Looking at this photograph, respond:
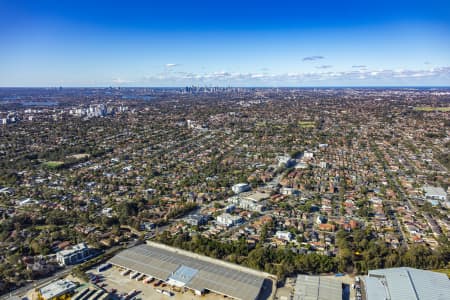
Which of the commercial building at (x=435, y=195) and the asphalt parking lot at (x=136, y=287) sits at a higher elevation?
the commercial building at (x=435, y=195)

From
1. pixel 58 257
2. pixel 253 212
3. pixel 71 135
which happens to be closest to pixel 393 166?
pixel 253 212

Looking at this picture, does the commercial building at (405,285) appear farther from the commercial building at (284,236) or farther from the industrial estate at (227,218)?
the commercial building at (284,236)

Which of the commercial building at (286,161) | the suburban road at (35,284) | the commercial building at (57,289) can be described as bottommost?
the suburban road at (35,284)

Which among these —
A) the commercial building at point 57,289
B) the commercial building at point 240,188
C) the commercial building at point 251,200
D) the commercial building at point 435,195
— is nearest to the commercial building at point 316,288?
the commercial building at point 251,200

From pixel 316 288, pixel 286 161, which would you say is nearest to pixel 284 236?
pixel 316 288

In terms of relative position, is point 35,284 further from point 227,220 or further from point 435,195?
point 435,195

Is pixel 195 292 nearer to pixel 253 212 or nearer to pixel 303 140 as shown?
pixel 253 212

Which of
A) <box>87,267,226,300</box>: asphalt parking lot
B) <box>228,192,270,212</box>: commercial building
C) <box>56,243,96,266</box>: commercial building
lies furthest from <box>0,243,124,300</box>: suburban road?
→ <box>228,192,270,212</box>: commercial building
